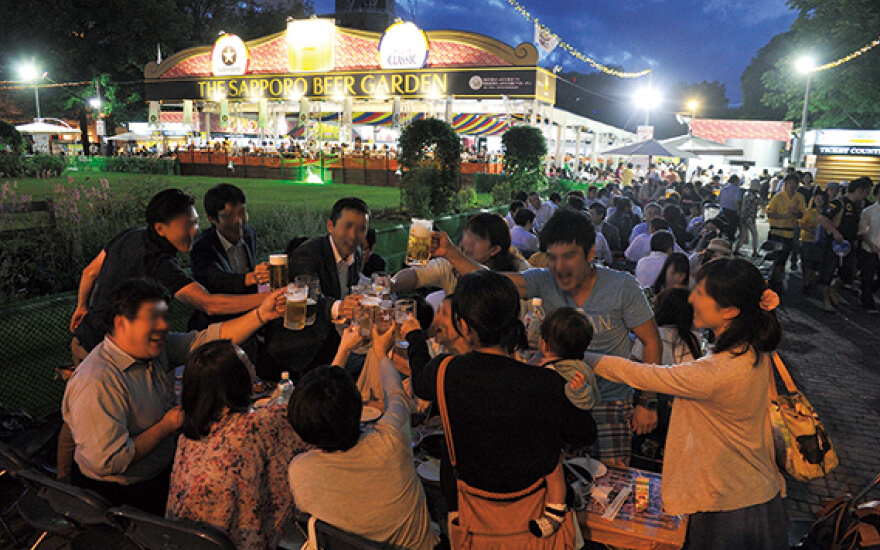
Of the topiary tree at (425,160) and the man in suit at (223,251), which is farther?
the topiary tree at (425,160)

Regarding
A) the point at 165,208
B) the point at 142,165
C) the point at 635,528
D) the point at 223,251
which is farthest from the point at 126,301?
the point at 142,165

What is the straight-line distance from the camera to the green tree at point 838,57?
27.9 metres

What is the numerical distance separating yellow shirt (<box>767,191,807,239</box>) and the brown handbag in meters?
10.3

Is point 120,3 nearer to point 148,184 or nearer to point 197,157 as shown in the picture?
point 197,157

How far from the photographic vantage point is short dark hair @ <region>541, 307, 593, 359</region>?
2.13m

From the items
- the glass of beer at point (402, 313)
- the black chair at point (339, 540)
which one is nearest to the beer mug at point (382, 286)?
the glass of beer at point (402, 313)

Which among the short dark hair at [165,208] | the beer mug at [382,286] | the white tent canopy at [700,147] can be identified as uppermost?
the white tent canopy at [700,147]

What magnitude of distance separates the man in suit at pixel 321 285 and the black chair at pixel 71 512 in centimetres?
125

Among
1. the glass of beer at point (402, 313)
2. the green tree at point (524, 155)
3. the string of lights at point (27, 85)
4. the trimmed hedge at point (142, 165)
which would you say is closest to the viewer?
the glass of beer at point (402, 313)

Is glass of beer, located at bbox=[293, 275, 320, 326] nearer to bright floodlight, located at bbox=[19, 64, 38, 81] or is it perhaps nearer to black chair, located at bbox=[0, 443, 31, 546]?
black chair, located at bbox=[0, 443, 31, 546]

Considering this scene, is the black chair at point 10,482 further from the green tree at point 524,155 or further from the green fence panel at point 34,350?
the green tree at point 524,155

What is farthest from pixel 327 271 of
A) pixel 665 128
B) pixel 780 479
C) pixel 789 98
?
pixel 665 128

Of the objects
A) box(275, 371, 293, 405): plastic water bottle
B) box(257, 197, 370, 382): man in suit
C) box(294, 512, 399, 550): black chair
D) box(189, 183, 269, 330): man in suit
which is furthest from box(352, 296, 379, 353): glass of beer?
box(189, 183, 269, 330): man in suit

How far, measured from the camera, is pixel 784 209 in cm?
1030
